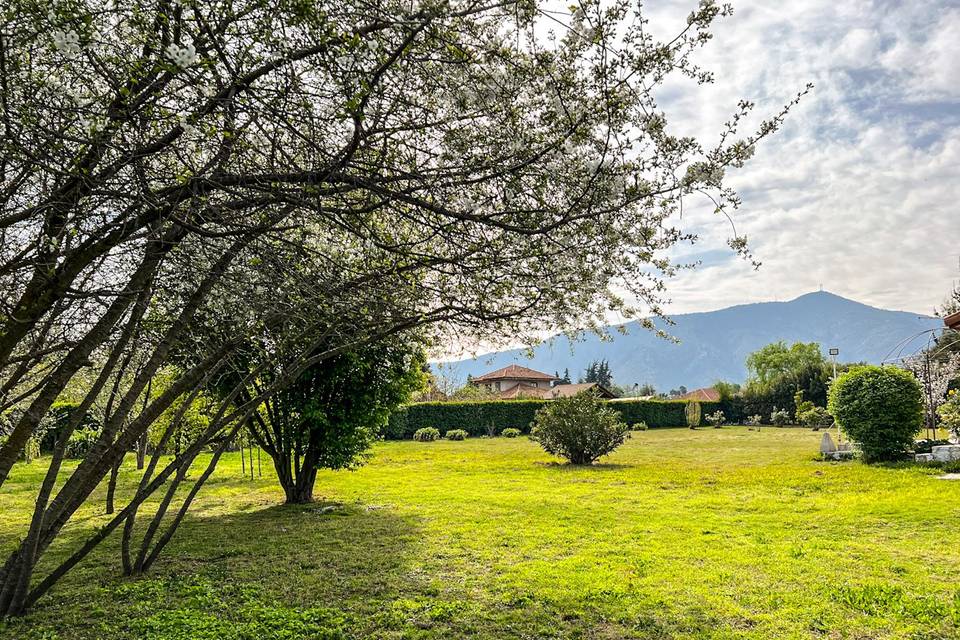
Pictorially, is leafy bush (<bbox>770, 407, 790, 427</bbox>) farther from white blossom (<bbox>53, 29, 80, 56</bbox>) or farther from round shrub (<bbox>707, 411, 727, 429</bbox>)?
white blossom (<bbox>53, 29, 80, 56</bbox>)

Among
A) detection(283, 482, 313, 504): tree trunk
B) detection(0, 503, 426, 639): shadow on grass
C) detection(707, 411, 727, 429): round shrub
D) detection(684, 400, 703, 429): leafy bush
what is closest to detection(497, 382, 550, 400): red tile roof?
detection(707, 411, 727, 429): round shrub

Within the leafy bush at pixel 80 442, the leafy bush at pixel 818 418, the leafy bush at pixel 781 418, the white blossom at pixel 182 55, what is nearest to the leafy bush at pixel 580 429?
the leafy bush at pixel 80 442

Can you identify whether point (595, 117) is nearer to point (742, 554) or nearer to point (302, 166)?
point (302, 166)

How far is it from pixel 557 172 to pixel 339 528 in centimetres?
692

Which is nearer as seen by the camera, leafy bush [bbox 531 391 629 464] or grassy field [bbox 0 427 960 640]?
grassy field [bbox 0 427 960 640]

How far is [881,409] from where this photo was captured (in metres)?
15.5

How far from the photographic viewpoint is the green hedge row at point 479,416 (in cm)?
3188

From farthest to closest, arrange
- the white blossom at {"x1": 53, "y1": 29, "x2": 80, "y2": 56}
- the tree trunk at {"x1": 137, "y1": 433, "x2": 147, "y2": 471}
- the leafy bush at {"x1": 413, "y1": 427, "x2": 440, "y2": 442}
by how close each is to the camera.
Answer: the leafy bush at {"x1": 413, "y1": 427, "x2": 440, "y2": 442} → the tree trunk at {"x1": 137, "y1": 433, "x2": 147, "y2": 471} → the white blossom at {"x1": 53, "y1": 29, "x2": 80, "y2": 56}

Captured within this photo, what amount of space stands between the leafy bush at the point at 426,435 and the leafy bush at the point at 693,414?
17374 mm

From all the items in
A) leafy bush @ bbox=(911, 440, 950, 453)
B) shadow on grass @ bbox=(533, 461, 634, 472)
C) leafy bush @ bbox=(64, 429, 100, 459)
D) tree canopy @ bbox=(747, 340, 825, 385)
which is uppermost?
tree canopy @ bbox=(747, 340, 825, 385)

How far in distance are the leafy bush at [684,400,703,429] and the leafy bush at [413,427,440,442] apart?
17374 mm

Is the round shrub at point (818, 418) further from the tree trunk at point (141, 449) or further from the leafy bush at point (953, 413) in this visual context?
the tree trunk at point (141, 449)

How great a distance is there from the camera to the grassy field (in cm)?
475

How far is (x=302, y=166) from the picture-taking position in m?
3.31
